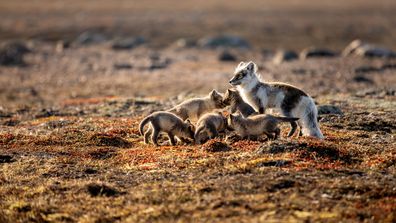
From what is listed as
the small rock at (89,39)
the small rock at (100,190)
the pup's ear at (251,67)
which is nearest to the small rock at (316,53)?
the small rock at (89,39)

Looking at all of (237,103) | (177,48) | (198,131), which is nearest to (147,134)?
(198,131)

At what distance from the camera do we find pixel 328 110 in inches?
877

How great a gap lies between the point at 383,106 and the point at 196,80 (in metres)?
18.2

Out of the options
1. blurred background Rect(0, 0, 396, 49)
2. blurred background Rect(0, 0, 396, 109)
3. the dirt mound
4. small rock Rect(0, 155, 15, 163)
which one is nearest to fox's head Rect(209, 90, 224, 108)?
the dirt mound

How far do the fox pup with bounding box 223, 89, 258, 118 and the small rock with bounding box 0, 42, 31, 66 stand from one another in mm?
35049

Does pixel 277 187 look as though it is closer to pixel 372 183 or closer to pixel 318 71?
pixel 372 183

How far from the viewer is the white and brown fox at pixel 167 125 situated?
17844 millimetres

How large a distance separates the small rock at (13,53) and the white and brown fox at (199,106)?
1340 inches

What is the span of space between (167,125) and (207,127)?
109 centimetres

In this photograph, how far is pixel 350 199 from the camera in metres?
12.8

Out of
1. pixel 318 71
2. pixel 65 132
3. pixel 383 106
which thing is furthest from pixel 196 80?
pixel 65 132

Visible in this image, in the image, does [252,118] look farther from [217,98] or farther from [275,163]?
[217,98]

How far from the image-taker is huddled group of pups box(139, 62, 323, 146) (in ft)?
57.2

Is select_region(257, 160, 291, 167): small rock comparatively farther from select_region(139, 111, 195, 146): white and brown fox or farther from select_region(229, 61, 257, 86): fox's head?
select_region(229, 61, 257, 86): fox's head
